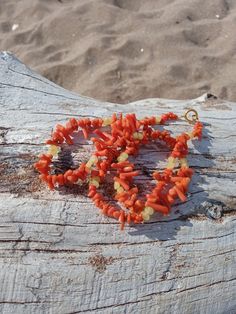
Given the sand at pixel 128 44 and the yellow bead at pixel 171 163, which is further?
the sand at pixel 128 44

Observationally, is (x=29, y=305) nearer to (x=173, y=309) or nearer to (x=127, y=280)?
(x=127, y=280)

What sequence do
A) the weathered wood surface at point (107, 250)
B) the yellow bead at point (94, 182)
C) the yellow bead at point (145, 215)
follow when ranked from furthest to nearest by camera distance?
the yellow bead at point (94, 182) → the yellow bead at point (145, 215) → the weathered wood surface at point (107, 250)

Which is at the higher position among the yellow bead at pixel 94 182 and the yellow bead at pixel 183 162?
the yellow bead at pixel 183 162

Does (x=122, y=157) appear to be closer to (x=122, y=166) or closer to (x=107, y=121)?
(x=122, y=166)

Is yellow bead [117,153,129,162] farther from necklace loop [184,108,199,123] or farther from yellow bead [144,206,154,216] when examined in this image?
necklace loop [184,108,199,123]

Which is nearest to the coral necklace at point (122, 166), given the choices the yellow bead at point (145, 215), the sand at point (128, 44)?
the yellow bead at point (145, 215)

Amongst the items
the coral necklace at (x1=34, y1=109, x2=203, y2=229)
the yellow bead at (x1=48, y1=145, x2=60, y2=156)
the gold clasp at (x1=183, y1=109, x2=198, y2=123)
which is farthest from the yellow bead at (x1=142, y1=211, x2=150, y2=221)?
the gold clasp at (x1=183, y1=109, x2=198, y2=123)

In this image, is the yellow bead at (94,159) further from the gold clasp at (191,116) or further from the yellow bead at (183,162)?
the gold clasp at (191,116)
